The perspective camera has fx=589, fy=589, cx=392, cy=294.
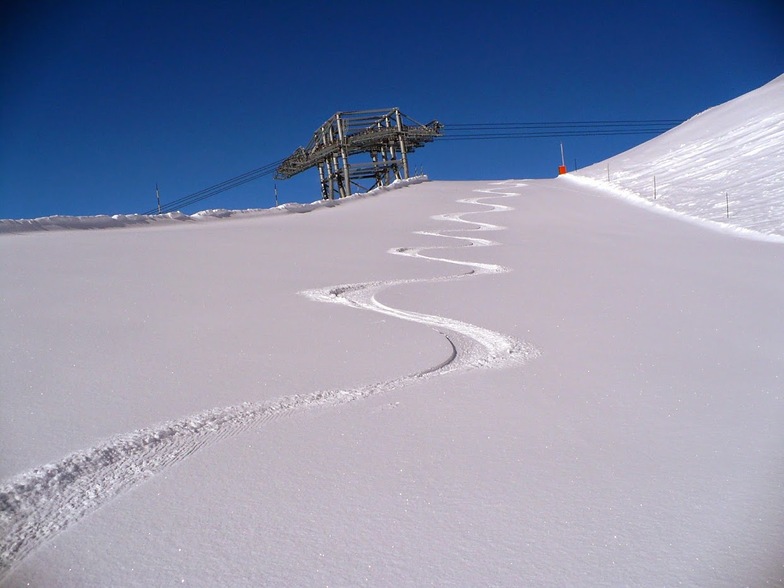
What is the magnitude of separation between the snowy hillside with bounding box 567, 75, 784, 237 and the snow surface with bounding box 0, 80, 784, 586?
922 centimetres

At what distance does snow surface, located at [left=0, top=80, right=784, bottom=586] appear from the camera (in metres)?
1.88

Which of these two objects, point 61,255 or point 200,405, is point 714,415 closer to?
point 200,405

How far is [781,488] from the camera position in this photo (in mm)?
2275

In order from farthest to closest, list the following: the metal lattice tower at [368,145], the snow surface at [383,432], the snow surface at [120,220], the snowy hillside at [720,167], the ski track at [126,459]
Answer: the metal lattice tower at [368,145], the snowy hillside at [720,167], the snow surface at [120,220], the ski track at [126,459], the snow surface at [383,432]

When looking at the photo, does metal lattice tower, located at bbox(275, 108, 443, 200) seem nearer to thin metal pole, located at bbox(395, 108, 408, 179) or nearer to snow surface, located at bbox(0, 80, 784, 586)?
thin metal pole, located at bbox(395, 108, 408, 179)

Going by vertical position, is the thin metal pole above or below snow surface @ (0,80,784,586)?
above

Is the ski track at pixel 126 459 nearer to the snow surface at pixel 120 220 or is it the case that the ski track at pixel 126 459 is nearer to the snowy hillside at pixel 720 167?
the snow surface at pixel 120 220

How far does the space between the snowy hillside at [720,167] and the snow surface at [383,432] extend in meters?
9.22

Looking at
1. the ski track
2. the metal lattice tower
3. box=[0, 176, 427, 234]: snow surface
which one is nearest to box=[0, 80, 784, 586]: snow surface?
the ski track

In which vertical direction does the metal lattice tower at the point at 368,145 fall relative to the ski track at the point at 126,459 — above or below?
above

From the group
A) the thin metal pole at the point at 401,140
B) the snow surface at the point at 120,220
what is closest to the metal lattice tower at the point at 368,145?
the thin metal pole at the point at 401,140

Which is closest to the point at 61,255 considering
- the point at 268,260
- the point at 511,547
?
the point at 268,260

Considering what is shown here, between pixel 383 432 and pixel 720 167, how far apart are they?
19279 mm

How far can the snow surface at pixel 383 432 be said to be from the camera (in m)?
1.88
